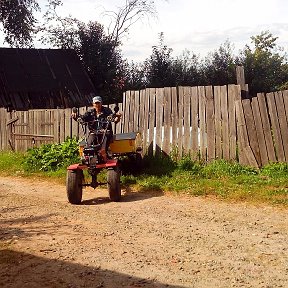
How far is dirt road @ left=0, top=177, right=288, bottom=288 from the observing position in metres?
4.14

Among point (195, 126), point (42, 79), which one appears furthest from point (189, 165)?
point (42, 79)

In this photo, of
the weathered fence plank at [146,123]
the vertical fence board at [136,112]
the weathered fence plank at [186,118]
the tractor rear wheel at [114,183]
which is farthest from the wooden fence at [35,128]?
the tractor rear wheel at [114,183]

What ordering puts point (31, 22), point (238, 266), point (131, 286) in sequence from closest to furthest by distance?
1. point (131, 286)
2. point (238, 266)
3. point (31, 22)

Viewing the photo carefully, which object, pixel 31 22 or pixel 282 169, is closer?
pixel 282 169

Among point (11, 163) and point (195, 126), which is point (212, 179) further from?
point (11, 163)

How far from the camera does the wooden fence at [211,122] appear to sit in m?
8.53

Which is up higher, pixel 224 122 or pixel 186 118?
pixel 186 118

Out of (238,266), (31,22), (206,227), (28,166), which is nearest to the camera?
(238,266)

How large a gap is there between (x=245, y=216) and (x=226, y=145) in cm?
301

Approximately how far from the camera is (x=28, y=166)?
10758 millimetres

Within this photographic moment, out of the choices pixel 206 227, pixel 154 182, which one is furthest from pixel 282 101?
pixel 206 227

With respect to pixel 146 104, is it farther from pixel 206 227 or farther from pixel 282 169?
pixel 206 227

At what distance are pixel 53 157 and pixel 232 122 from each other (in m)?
4.50

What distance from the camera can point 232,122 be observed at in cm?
887
